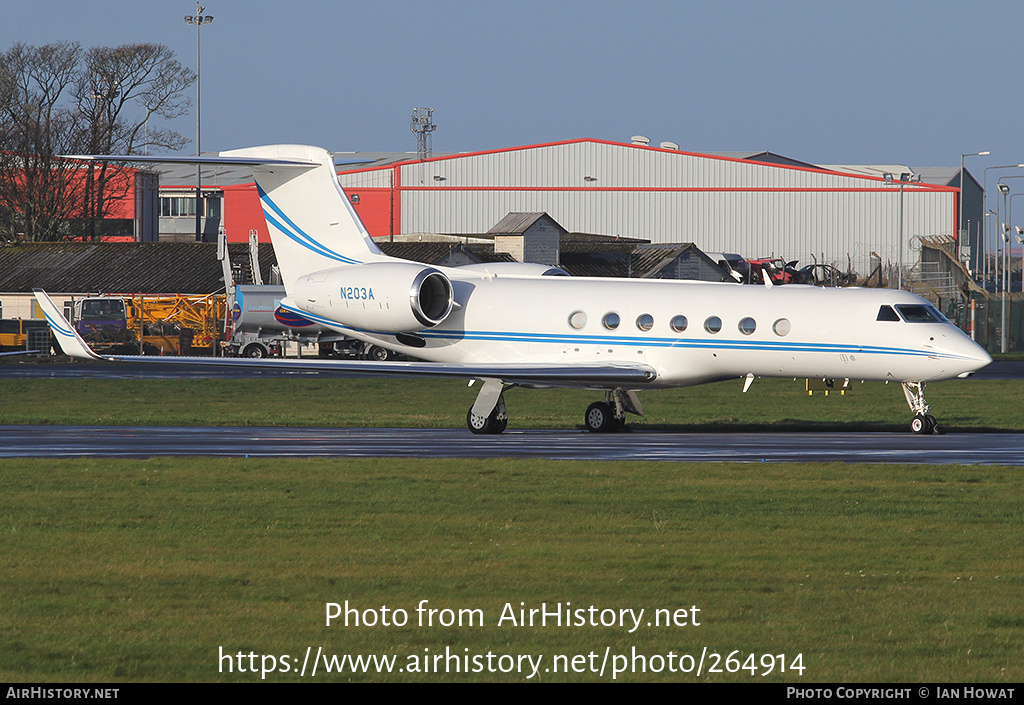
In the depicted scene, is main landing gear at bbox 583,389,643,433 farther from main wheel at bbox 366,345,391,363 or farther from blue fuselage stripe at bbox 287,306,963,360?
main wheel at bbox 366,345,391,363

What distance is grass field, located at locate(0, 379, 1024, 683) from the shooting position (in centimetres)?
804

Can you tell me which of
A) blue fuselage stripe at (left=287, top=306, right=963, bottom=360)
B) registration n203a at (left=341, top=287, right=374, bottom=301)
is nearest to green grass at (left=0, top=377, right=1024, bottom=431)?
blue fuselage stripe at (left=287, top=306, right=963, bottom=360)

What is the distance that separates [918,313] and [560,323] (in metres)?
6.30

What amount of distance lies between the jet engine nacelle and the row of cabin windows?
2597mm

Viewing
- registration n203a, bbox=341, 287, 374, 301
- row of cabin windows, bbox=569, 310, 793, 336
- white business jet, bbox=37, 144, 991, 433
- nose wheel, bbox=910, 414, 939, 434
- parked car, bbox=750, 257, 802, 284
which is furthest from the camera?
parked car, bbox=750, 257, 802, 284

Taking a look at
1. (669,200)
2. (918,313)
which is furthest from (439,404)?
(669,200)

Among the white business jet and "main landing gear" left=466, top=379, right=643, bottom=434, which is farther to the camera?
"main landing gear" left=466, top=379, right=643, bottom=434

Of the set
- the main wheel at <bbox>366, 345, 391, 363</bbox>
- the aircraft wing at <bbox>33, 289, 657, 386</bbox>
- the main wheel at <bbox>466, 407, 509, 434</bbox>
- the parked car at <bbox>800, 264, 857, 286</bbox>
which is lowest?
the main wheel at <bbox>466, 407, 509, 434</bbox>

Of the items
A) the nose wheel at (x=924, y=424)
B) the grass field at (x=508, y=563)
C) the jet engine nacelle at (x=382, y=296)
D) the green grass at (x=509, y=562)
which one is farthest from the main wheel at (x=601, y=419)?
the green grass at (x=509, y=562)

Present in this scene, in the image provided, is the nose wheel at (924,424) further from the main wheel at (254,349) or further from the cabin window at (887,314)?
the main wheel at (254,349)

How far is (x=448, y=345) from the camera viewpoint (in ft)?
84.4

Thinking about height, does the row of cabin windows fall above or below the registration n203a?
below

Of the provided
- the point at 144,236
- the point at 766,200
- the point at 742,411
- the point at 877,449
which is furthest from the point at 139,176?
the point at 877,449
